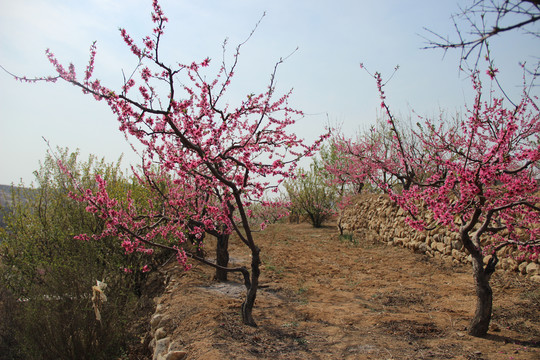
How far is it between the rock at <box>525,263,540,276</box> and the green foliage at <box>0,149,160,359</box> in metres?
6.07

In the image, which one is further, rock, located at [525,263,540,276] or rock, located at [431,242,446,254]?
rock, located at [431,242,446,254]

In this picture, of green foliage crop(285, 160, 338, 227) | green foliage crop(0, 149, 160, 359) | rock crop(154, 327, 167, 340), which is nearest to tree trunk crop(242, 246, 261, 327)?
rock crop(154, 327, 167, 340)

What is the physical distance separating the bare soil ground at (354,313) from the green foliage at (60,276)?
2.79 feet

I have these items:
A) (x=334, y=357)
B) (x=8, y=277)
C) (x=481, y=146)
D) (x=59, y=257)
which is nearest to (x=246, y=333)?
(x=334, y=357)

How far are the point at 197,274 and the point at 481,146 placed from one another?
8.04m

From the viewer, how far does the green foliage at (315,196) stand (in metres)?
14.9

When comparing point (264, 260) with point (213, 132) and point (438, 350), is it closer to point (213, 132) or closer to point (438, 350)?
point (213, 132)

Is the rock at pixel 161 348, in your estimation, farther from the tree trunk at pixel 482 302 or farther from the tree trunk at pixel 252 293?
the tree trunk at pixel 482 302

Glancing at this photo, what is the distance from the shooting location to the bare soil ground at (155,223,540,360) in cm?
308

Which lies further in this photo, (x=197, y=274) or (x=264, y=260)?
(x=264, y=260)

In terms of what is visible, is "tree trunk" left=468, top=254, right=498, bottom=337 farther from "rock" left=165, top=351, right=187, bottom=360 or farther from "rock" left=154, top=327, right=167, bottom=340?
"rock" left=154, top=327, right=167, bottom=340

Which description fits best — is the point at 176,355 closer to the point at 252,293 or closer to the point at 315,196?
the point at 252,293

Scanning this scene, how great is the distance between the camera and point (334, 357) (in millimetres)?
2959

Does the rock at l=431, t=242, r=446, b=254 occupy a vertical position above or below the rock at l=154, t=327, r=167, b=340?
above
